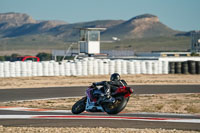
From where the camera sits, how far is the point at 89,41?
165ft

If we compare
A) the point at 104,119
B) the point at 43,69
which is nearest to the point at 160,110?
the point at 104,119

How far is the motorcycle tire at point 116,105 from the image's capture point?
11.8m

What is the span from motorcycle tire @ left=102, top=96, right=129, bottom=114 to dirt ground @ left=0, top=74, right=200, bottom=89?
13866mm

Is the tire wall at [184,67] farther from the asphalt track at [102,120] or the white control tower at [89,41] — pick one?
the asphalt track at [102,120]

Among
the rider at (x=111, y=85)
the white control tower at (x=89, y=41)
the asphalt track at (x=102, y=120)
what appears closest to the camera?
the asphalt track at (x=102, y=120)

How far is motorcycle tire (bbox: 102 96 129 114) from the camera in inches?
465

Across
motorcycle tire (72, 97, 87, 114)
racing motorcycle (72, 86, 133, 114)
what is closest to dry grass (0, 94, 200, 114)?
motorcycle tire (72, 97, 87, 114)

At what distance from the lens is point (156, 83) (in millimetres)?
27562

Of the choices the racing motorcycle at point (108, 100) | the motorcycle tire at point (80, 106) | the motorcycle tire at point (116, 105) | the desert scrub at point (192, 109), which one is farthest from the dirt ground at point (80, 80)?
the motorcycle tire at point (116, 105)

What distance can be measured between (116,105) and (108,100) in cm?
25

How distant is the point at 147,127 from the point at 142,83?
1671 centimetres

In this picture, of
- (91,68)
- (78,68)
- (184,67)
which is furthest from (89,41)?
(78,68)

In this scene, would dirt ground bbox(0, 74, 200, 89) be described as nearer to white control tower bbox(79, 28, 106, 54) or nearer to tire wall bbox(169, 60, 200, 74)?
tire wall bbox(169, 60, 200, 74)

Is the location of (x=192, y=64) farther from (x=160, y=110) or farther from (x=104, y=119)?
(x=104, y=119)
